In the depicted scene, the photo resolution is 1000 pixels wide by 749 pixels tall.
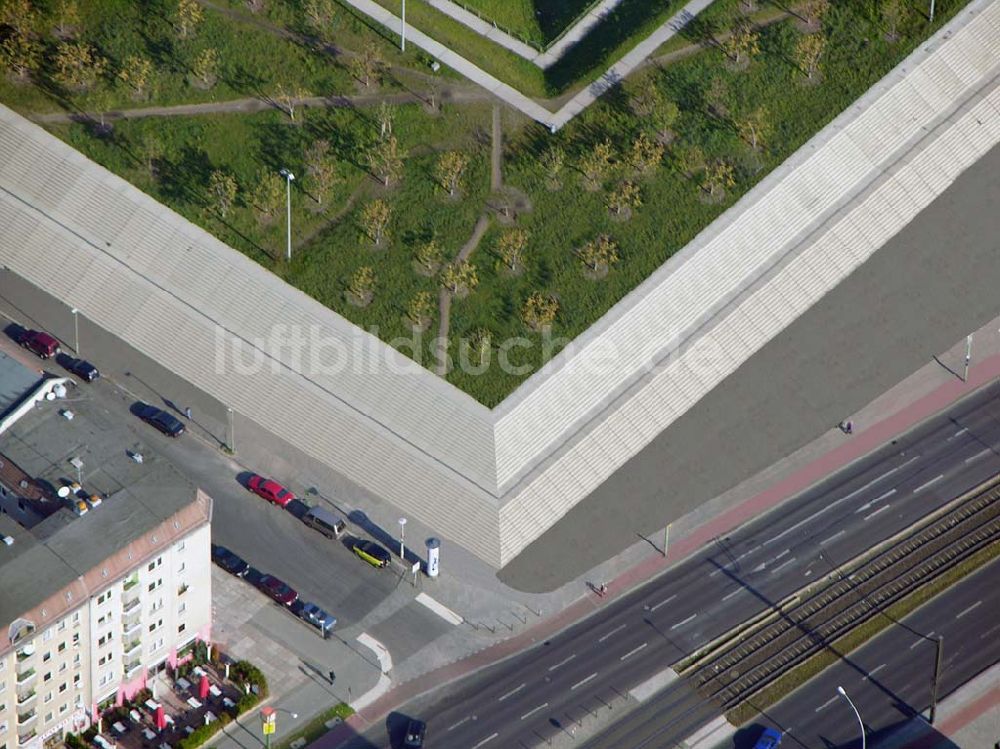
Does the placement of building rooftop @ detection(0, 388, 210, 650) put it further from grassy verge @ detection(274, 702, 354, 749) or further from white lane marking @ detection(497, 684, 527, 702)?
white lane marking @ detection(497, 684, 527, 702)

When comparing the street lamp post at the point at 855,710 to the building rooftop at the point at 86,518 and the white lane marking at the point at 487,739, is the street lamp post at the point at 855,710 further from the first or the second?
the building rooftop at the point at 86,518

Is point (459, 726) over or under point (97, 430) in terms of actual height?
under

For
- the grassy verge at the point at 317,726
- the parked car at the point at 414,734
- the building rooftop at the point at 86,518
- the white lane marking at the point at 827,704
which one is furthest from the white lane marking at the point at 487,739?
the building rooftop at the point at 86,518

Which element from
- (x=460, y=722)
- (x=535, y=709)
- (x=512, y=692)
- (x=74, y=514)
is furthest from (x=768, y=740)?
(x=74, y=514)

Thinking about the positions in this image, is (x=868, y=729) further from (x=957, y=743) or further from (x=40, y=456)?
(x=40, y=456)

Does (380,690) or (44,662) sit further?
(380,690)

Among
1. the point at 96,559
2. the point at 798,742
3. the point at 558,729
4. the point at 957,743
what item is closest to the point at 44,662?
the point at 96,559

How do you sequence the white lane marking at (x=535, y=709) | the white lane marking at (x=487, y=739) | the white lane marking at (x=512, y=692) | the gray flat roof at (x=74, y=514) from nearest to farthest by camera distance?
the gray flat roof at (x=74, y=514), the white lane marking at (x=487, y=739), the white lane marking at (x=535, y=709), the white lane marking at (x=512, y=692)
